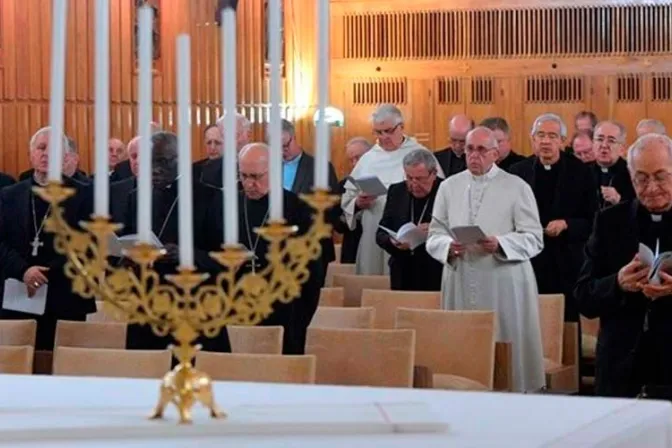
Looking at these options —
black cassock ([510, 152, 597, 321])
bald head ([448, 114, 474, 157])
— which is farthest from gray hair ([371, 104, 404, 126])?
black cassock ([510, 152, 597, 321])

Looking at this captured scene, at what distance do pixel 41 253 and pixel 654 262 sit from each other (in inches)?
165

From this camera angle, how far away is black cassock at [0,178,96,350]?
8.98m

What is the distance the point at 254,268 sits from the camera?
830cm

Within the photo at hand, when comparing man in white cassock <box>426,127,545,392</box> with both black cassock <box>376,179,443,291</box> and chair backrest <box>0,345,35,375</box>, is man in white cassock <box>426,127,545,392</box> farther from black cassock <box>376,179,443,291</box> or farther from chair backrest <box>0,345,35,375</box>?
chair backrest <box>0,345,35,375</box>

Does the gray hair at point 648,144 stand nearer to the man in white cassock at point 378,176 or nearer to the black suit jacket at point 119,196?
the black suit jacket at point 119,196

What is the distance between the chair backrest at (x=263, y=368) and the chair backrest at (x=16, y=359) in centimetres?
94

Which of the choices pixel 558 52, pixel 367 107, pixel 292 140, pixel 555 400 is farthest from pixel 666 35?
pixel 555 400

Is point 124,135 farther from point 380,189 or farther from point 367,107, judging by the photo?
point 380,189

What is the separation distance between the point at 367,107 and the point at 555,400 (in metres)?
14.2

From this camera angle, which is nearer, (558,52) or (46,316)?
(46,316)

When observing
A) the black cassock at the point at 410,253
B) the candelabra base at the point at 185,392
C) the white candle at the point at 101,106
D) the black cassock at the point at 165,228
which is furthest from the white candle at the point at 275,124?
the black cassock at the point at 410,253

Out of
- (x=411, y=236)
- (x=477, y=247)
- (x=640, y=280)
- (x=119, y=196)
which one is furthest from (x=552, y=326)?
(x=119, y=196)

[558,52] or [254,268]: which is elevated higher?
[558,52]

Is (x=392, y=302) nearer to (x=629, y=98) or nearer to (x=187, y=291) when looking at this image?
(x=187, y=291)
